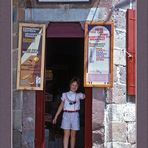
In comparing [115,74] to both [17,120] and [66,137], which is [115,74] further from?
[17,120]

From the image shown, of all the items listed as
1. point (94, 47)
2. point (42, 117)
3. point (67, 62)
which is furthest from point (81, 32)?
point (67, 62)

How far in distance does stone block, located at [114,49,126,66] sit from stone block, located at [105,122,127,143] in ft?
3.15

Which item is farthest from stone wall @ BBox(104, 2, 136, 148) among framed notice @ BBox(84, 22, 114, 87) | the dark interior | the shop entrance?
the dark interior

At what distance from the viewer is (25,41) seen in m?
8.73

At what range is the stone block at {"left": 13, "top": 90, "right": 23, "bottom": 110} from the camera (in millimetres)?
8734

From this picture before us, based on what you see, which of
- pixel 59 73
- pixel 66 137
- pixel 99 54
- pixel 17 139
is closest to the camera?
pixel 99 54

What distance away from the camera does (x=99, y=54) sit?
8617 mm

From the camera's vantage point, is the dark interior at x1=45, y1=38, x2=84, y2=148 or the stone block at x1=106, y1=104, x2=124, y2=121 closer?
the stone block at x1=106, y1=104, x2=124, y2=121

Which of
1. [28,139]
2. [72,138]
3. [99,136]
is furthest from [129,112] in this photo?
[28,139]

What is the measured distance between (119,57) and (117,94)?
1.93 feet

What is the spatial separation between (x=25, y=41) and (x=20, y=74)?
0.53 m

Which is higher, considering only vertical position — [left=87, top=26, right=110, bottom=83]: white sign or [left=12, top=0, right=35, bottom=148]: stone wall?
[left=87, top=26, right=110, bottom=83]: white sign

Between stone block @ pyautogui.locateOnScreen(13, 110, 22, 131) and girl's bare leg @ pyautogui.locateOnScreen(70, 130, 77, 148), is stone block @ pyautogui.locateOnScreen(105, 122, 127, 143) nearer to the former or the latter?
girl's bare leg @ pyautogui.locateOnScreen(70, 130, 77, 148)

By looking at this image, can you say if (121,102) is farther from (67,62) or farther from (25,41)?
(67,62)
